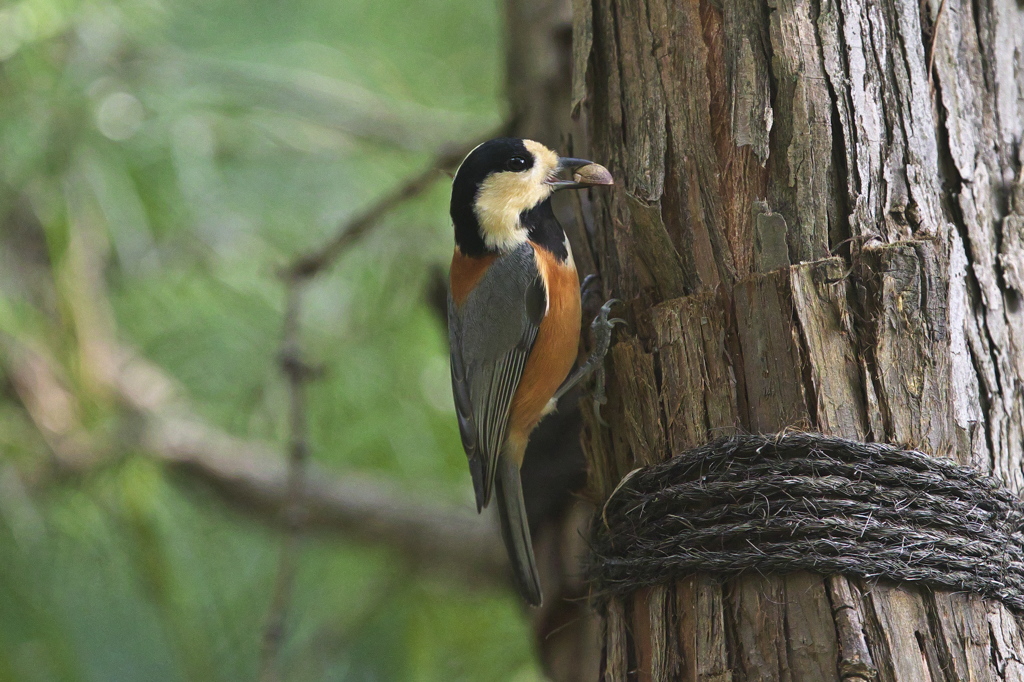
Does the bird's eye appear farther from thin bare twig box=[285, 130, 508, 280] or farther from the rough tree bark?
thin bare twig box=[285, 130, 508, 280]

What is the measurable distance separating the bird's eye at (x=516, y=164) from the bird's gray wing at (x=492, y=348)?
19cm

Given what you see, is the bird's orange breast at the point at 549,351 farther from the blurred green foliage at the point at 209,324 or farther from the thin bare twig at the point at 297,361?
the blurred green foliage at the point at 209,324

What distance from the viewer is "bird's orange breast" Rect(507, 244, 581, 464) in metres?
2.12

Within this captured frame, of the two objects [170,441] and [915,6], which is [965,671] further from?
[170,441]

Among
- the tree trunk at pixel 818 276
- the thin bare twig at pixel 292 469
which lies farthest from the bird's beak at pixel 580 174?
the thin bare twig at pixel 292 469

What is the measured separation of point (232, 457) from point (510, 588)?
48.6 inches

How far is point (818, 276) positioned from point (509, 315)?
3.04 feet

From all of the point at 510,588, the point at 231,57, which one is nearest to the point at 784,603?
the point at 510,588

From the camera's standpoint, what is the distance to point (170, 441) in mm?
3438

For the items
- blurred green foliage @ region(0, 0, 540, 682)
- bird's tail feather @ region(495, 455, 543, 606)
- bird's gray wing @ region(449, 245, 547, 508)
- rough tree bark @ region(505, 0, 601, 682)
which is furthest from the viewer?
blurred green foliage @ region(0, 0, 540, 682)

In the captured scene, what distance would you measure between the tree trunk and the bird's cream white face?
17.3 inches

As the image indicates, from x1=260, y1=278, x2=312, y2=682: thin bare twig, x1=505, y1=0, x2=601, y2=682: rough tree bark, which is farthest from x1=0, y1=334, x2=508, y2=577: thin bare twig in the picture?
x1=505, y1=0, x2=601, y2=682: rough tree bark

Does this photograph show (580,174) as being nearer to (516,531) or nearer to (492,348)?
(492,348)

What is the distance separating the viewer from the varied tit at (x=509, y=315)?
216 cm
